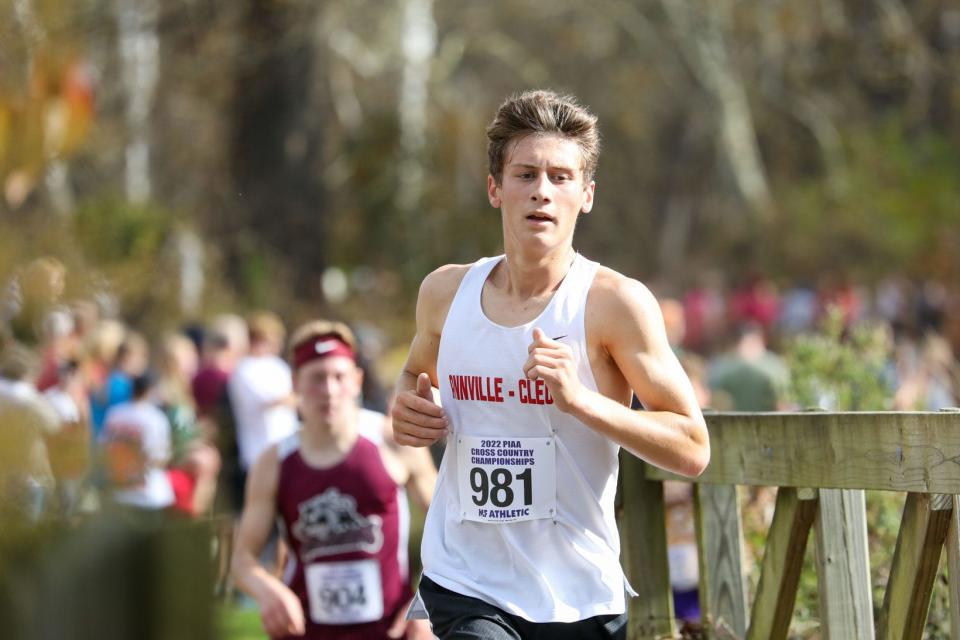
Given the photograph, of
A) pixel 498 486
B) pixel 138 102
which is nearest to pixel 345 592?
pixel 498 486

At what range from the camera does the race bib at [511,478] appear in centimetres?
408

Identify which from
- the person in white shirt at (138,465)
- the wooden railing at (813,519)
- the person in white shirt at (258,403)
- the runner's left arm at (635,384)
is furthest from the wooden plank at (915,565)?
the person in white shirt at (258,403)

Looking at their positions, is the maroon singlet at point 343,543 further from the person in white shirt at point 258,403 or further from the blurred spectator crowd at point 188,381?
the person in white shirt at point 258,403

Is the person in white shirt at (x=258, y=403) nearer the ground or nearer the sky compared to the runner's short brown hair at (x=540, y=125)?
nearer the sky

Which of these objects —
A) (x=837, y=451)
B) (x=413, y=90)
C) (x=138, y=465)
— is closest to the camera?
(x=138, y=465)

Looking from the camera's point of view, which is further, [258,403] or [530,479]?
[258,403]

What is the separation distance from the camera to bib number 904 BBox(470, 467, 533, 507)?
4090 millimetres

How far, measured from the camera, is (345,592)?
6277 mm

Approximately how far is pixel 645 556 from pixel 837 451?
3.32ft

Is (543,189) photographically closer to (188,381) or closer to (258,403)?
(258,403)

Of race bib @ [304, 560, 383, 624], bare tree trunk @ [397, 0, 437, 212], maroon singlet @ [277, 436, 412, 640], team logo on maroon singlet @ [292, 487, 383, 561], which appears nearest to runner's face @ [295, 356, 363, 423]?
maroon singlet @ [277, 436, 412, 640]

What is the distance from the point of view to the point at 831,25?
24.8m

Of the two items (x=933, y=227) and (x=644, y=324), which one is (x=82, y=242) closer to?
(x=644, y=324)

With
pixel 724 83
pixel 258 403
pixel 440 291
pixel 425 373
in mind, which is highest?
pixel 724 83
